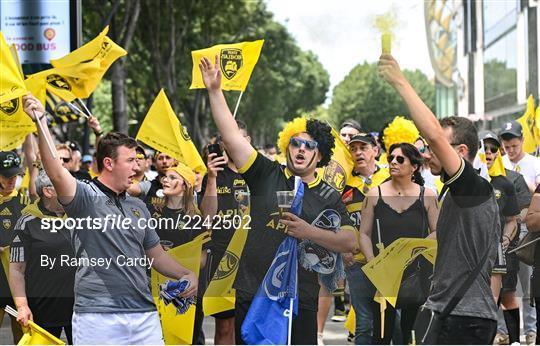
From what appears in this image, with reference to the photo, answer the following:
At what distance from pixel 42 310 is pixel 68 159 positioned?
12.3 feet

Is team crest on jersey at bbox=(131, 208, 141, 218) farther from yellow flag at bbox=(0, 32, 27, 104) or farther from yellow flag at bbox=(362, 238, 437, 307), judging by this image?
yellow flag at bbox=(362, 238, 437, 307)

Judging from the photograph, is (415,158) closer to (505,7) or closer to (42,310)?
(42,310)

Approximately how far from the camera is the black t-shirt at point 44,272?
7.25 m

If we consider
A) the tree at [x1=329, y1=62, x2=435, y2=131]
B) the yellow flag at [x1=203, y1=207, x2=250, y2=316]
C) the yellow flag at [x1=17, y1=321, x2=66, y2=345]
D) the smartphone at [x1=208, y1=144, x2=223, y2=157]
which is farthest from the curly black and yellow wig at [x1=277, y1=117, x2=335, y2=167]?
the tree at [x1=329, y1=62, x2=435, y2=131]

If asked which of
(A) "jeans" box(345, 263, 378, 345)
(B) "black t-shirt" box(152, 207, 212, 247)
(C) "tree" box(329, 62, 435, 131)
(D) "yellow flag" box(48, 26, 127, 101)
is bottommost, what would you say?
(A) "jeans" box(345, 263, 378, 345)

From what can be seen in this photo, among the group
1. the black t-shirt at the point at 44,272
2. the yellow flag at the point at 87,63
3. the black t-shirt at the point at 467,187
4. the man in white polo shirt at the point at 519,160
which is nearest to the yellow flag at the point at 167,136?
the yellow flag at the point at 87,63

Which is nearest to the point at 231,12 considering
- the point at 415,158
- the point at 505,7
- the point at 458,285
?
the point at 505,7

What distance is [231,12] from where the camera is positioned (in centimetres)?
3638

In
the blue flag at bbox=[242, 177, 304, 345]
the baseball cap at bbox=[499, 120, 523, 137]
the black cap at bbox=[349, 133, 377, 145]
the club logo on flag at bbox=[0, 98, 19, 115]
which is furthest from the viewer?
the baseball cap at bbox=[499, 120, 523, 137]

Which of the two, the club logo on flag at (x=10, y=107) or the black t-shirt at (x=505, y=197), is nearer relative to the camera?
the black t-shirt at (x=505, y=197)

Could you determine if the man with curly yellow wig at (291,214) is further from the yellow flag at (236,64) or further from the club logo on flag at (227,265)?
the yellow flag at (236,64)

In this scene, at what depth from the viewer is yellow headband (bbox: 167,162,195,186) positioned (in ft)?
29.4

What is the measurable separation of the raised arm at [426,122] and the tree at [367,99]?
333ft

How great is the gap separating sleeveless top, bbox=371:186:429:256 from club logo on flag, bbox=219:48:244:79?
1915 mm
